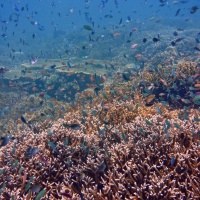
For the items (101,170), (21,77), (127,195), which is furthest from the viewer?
(21,77)

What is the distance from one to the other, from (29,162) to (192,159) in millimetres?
3252

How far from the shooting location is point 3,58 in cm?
3409

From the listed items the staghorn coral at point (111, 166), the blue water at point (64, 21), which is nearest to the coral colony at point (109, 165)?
the staghorn coral at point (111, 166)

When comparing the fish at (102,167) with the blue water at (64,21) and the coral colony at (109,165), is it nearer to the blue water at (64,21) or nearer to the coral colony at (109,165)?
the coral colony at (109,165)

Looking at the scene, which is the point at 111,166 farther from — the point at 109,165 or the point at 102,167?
the point at 102,167

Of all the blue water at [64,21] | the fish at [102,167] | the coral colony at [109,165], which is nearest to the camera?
the coral colony at [109,165]

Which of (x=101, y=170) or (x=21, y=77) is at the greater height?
(x=101, y=170)

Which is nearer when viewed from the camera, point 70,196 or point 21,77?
point 70,196

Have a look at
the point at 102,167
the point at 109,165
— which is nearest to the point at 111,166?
the point at 109,165

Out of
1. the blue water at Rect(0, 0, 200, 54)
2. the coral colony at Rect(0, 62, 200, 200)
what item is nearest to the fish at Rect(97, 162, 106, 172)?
the coral colony at Rect(0, 62, 200, 200)

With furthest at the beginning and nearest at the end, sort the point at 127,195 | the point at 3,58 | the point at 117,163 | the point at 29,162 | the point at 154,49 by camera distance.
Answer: the point at 3,58, the point at 154,49, the point at 29,162, the point at 117,163, the point at 127,195

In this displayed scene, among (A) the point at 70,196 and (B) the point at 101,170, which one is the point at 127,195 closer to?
(B) the point at 101,170

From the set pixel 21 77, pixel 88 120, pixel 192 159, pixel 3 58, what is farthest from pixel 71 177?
pixel 3 58

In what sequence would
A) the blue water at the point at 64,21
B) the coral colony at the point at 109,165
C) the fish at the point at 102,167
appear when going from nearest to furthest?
the coral colony at the point at 109,165 → the fish at the point at 102,167 → the blue water at the point at 64,21
